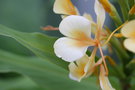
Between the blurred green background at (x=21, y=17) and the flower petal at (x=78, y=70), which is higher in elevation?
the flower petal at (x=78, y=70)

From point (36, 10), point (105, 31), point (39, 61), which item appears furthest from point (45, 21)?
point (105, 31)

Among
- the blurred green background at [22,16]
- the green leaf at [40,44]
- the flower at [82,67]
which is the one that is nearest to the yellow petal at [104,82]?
the flower at [82,67]

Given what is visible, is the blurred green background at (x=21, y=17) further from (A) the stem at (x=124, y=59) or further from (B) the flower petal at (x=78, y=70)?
(B) the flower petal at (x=78, y=70)

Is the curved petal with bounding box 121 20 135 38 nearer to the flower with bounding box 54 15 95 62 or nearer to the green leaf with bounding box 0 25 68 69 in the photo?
the flower with bounding box 54 15 95 62

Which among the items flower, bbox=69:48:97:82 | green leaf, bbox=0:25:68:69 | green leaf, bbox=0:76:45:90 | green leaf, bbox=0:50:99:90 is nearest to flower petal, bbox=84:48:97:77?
flower, bbox=69:48:97:82

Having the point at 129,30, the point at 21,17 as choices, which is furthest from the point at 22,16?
the point at 129,30

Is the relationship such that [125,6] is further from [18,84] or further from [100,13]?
[18,84]

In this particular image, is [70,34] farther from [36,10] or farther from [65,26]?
[36,10]
